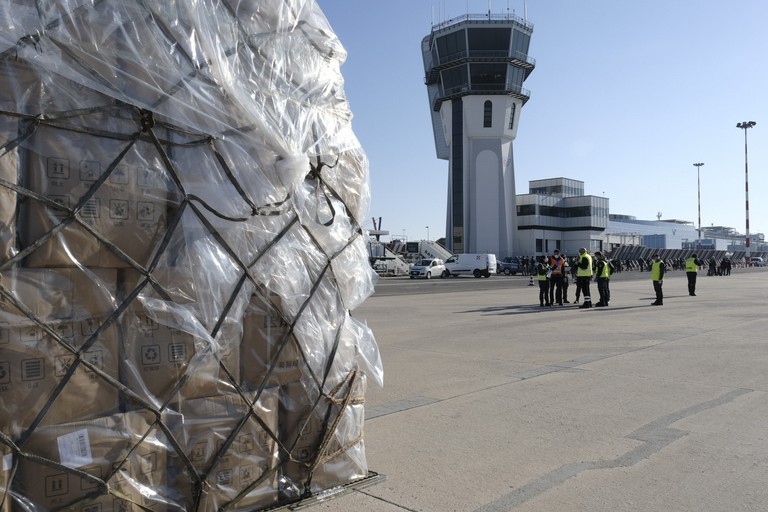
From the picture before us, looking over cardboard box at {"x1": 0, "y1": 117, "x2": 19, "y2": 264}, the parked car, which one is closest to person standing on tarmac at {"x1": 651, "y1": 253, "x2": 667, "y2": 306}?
cardboard box at {"x1": 0, "y1": 117, "x2": 19, "y2": 264}

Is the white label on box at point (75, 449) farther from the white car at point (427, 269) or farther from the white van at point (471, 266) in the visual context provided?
the white van at point (471, 266)

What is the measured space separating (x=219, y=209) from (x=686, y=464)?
11.6 ft

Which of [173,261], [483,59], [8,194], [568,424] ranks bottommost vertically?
[568,424]

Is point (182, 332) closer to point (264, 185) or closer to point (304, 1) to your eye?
point (264, 185)

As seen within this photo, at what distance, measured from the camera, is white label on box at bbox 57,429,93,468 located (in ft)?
8.80

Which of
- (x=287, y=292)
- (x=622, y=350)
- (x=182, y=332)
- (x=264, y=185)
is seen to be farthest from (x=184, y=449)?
(x=622, y=350)

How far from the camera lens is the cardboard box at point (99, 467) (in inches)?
104

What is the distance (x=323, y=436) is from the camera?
12.3 feet

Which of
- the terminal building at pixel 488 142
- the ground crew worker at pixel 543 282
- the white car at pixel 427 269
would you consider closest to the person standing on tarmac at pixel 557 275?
the ground crew worker at pixel 543 282

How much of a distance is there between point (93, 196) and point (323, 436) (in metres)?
1.90

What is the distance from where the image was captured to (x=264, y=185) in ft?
11.3

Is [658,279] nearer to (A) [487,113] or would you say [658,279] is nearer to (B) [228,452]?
(B) [228,452]

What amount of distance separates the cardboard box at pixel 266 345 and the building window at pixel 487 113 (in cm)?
6548

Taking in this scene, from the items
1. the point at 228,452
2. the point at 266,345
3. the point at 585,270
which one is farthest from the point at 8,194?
the point at 585,270
